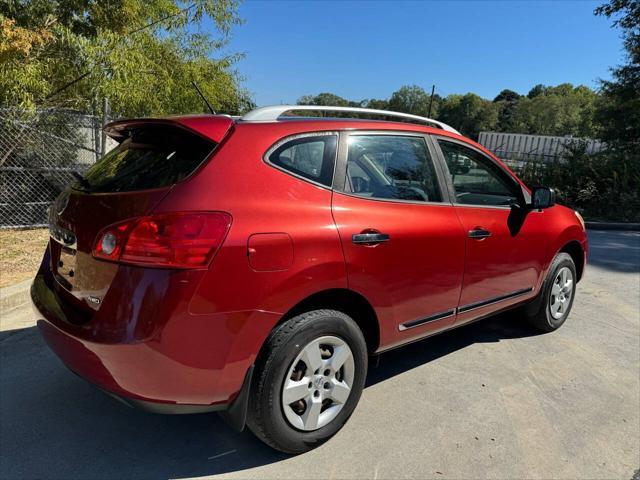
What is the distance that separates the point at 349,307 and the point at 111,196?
1.38m

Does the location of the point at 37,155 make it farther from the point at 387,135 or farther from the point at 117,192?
the point at 387,135

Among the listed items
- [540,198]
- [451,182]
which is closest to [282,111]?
[451,182]

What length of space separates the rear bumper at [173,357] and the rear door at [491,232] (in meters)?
1.71

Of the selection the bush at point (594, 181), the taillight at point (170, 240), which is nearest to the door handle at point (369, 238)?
the taillight at point (170, 240)

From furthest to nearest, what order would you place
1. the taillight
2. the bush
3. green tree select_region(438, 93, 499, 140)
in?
1. green tree select_region(438, 93, 499, 140)
2. the bush
3. the taillight

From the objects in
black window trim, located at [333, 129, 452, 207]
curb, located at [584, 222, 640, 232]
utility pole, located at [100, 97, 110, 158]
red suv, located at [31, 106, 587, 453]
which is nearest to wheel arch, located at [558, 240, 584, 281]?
red suv, located at [31, 106, 587, 453]

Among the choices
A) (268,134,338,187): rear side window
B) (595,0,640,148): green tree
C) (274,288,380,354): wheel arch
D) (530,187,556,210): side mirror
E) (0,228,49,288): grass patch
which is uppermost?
(595,0,640,148): green tree

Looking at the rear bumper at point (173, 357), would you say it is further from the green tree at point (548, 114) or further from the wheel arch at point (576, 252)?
the green tree at point (548, 114)

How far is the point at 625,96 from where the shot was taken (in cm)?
1684

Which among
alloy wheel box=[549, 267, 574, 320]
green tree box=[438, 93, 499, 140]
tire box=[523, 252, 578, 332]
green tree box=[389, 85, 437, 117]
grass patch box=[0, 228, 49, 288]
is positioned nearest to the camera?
tire box=[523, 252, 578, 332]

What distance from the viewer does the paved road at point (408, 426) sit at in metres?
2.56

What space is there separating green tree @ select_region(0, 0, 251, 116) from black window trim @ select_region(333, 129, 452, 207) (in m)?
4.56

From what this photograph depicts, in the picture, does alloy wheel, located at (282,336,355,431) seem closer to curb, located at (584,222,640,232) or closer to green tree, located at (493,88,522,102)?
curb, located at (584,222,640,232)

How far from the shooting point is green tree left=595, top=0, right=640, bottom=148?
50.8 ft
